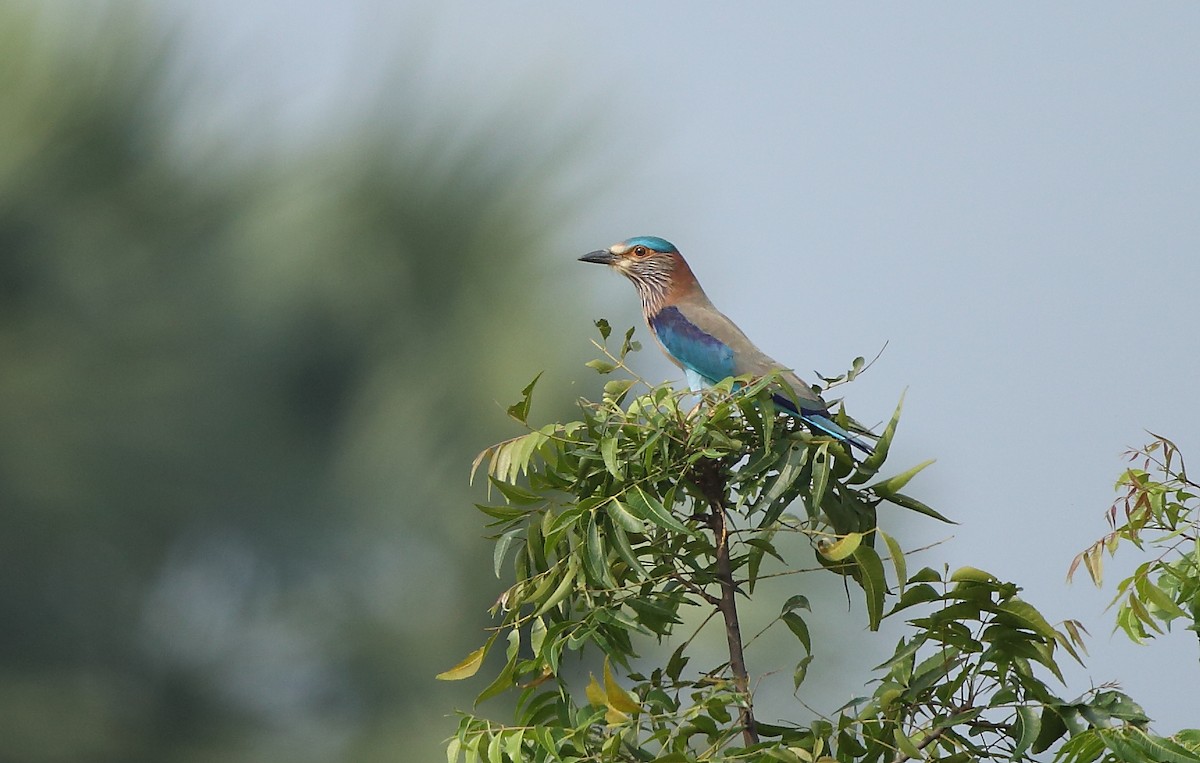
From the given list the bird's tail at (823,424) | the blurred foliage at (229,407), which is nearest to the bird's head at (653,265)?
the bird's tail at (823,424)

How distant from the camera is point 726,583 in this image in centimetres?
141

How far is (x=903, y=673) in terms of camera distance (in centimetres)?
136

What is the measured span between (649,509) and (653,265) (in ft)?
4.59

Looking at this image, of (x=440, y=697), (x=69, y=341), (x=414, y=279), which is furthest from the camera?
(x=414, y=279)

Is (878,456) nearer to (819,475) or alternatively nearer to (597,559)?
(819,475)

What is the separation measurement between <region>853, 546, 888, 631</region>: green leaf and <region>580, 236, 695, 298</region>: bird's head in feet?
4.61

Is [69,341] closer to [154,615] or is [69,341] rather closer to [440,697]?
[154,615]

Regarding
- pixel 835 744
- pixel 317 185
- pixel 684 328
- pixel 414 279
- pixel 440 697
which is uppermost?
pixel 317 185

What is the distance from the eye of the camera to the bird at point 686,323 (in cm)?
220

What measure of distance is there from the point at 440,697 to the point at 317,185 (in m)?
2.33

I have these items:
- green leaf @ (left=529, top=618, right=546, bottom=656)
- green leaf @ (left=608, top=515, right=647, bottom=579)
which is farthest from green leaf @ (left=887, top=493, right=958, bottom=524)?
green leaf @ (left=529, top=618, right=546, bottom=656)

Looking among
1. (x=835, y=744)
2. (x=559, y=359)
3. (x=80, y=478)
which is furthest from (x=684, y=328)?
(x=80, y=478)

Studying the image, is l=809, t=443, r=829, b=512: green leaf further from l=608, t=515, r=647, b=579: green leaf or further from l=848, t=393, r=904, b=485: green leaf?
l=608, t=515, r=647, b=579: green leaf

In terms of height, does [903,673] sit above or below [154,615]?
below
